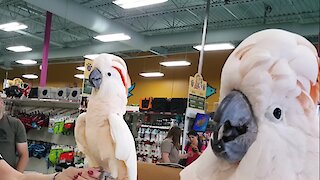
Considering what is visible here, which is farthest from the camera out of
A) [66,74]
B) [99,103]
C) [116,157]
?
[66,74]

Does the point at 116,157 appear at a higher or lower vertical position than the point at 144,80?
lower

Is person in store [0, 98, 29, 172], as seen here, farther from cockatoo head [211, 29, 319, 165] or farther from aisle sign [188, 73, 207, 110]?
cockatoo head [211, 29, 319, 165]

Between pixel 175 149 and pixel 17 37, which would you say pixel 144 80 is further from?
pixel 175 149

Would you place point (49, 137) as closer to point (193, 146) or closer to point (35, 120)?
point (35, 120)

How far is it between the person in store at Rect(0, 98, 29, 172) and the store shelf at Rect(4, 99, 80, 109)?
147 centimetres

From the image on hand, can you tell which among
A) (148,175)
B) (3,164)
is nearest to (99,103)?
(148,175)

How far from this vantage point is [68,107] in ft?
16.4

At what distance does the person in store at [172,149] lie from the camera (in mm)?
4547

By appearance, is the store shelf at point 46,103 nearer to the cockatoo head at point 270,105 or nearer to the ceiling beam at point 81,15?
the ceiling beam at point 81,15

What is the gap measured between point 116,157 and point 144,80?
11.3 meters

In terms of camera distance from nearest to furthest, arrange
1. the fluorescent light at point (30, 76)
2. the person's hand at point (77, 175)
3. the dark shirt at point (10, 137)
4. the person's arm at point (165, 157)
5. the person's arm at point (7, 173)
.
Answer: the person's hand at point (77, 175)
the person's arm at point (7, 173)
the dark shirt at point (10, 137)
the person's arm at point (165, 157)
the fluorescent light at point (30, 76)

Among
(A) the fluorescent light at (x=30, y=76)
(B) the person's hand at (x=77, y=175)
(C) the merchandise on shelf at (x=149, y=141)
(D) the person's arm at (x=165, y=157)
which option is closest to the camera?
(B) the person's hand at (x=77, y=175)

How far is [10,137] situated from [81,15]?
5.59 metres

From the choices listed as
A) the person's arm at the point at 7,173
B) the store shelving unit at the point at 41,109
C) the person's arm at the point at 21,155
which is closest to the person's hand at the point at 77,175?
the person's arm at the point at 7,173
